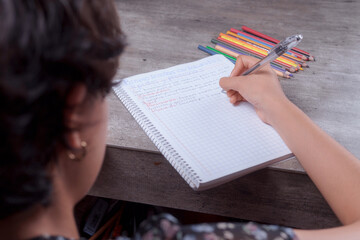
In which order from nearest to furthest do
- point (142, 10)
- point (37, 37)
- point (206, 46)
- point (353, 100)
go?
point (37, 37) < point (353, 100) < point (206, 46) < point (142, 10)

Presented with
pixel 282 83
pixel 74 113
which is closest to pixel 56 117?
pixel 74 113

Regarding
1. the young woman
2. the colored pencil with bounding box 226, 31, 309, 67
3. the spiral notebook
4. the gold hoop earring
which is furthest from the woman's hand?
the gold hoop earring

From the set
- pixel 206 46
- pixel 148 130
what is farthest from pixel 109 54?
pixel 206 46

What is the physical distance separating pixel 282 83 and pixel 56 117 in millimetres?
557

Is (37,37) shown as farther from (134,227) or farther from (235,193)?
(134,227)

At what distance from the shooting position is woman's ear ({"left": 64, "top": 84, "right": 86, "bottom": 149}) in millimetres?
389

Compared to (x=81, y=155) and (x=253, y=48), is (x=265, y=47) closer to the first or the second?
(x=253, y=48)

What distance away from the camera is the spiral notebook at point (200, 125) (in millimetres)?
643

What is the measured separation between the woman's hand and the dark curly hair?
1.20 ft

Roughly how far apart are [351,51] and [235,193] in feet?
1.58

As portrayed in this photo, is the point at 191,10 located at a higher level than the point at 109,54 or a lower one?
lower

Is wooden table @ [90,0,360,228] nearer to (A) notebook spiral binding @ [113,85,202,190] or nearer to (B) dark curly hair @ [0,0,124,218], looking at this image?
(A) notebook spiral binding @ [113,85,202,190]

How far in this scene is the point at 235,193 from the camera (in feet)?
2.28

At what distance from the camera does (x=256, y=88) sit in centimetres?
74
